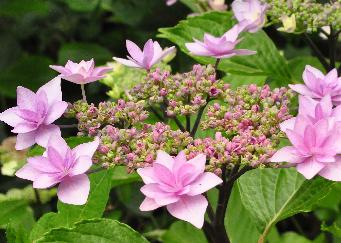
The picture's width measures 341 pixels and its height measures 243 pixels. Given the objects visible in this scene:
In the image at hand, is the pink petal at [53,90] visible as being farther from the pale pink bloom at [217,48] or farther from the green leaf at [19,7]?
the green leaf at [19,7]

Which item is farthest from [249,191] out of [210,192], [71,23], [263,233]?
[71,23]

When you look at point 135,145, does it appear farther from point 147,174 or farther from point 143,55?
point 143,55

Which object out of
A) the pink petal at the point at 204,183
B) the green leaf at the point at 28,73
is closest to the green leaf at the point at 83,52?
the green leaf at the point at 28,73

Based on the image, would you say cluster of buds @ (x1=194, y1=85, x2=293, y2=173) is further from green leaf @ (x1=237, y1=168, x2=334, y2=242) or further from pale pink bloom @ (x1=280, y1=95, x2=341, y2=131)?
green leaf @ (x1=237, y1=168, x2=334, y2=242)

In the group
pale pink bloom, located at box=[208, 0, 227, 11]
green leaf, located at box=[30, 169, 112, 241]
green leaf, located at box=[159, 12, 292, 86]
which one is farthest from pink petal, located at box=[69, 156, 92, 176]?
pale pink bloom, located at box=[208, 0, 227, 11]

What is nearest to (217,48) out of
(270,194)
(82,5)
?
(270,194)

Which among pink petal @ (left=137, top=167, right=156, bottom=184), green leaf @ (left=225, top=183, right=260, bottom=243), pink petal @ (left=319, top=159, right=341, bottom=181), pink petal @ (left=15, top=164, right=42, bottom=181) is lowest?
green leaf @ (left=225, top=183, right=260, bottom=243)
